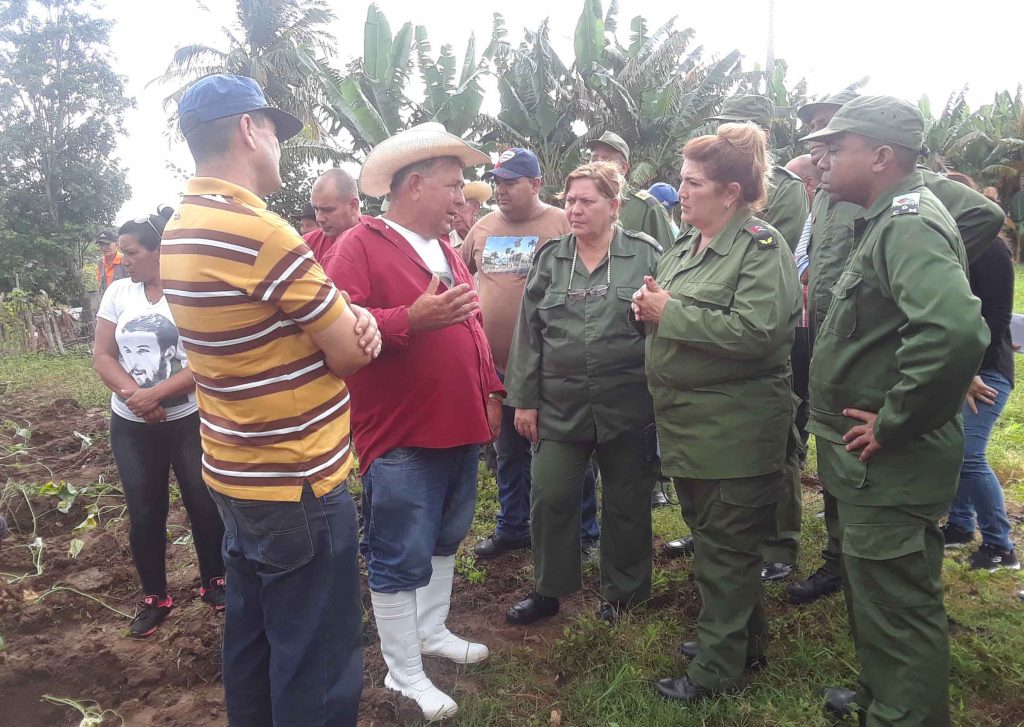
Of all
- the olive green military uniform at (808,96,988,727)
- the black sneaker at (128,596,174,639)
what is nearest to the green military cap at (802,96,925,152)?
the olive green military uniform at (808,96,988,727)

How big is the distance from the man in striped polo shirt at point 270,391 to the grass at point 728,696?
35.9 inches

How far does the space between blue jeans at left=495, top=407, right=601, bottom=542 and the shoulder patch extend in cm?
195

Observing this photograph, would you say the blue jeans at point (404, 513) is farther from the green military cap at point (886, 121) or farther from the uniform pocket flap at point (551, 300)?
the green military cap at point (886, 121)

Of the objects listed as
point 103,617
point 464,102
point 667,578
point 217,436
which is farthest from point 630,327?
point 464,102

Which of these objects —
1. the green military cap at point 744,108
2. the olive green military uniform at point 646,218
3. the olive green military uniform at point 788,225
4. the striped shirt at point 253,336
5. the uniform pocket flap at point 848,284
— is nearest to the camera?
the striped shirt at point 253,336

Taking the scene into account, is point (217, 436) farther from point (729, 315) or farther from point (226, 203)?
point (729, 315)

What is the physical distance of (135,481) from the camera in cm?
329

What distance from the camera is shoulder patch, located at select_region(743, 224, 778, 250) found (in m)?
2.48

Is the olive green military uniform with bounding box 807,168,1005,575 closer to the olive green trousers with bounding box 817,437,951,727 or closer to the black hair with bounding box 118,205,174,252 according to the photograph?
the olive green trousers with bounding box 817,437,951,727

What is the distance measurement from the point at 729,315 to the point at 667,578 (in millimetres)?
1691

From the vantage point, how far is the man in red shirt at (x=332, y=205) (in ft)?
14.3

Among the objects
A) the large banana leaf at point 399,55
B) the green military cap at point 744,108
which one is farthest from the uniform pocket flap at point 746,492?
the large banana leaf at point 399,55

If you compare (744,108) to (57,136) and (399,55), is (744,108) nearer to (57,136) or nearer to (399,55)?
(399,55)

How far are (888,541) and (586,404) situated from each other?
1.31 meters
